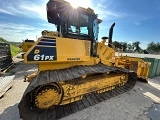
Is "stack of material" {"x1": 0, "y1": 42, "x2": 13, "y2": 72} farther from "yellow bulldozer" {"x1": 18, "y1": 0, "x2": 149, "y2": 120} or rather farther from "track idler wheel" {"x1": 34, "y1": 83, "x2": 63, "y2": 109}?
"track idler wheel" {"x1": 34, "y1": 83, "x2": 63, "y2": 109}

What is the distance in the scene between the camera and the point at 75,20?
3.54m

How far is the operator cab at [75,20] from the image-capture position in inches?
136

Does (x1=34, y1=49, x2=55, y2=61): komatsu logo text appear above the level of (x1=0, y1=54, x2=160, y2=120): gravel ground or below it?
above

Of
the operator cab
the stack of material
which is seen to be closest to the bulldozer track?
the operator cab

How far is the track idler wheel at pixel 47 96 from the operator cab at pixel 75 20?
1.58m

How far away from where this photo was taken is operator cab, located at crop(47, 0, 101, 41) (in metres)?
3.46

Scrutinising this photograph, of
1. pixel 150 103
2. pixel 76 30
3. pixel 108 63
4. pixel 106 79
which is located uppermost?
pixel 76 30

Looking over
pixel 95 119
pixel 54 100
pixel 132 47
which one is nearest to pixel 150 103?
pixel 95 119

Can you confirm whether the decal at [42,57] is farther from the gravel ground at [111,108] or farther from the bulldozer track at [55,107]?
the gravel ground at [111,108]

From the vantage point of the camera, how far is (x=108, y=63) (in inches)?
188

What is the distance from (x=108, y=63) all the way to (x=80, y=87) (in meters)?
1.85

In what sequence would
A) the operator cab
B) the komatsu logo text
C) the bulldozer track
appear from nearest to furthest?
the bulldozer track < the komatsu logo text < the operator cab

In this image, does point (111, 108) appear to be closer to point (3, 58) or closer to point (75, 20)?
point (75, 20)

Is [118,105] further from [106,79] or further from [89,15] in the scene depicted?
[89,15]
